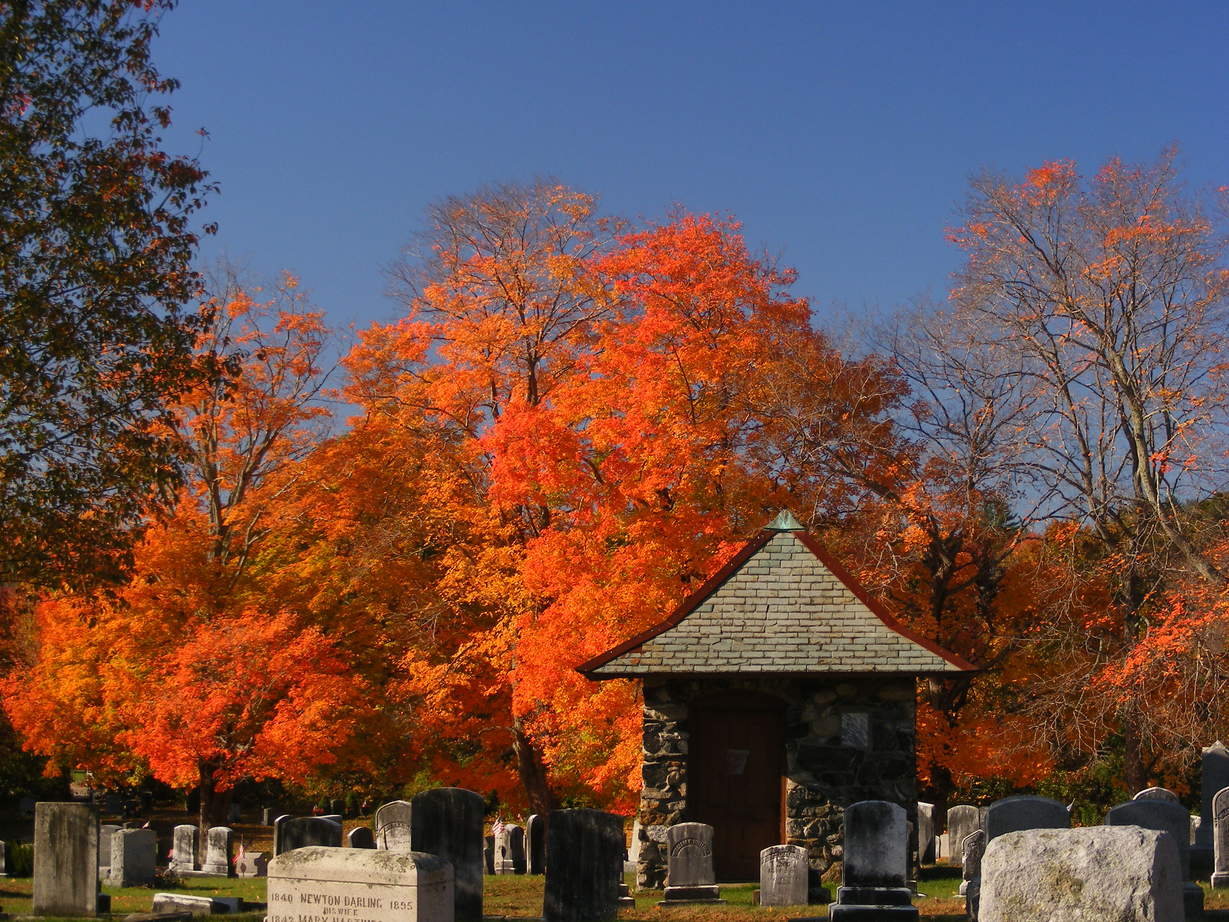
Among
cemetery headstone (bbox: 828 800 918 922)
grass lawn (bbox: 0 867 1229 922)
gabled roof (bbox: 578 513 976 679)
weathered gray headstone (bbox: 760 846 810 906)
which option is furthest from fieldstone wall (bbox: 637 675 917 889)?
cemetery headstone (bbox: 828 800 918 922)

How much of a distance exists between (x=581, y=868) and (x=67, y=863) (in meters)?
4.96

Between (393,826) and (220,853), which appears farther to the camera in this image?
(220,853)

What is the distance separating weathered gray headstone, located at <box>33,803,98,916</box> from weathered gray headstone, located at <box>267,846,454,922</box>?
348 cm

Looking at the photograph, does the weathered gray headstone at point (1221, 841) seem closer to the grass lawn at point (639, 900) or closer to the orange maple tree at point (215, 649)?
the grass lawn at point (639, 900)

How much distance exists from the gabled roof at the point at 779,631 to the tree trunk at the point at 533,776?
10854 millimetres

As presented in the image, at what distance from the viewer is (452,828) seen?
12.5m

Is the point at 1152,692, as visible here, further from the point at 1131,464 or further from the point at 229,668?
the point at 229,668

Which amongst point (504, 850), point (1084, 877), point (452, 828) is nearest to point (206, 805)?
point (504, 850)

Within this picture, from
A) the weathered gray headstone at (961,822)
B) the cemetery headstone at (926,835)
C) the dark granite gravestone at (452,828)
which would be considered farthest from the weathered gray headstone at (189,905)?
the weathered gray headstone at (961,822)

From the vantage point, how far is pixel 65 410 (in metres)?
13.4

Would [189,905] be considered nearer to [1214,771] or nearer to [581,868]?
[581,868]

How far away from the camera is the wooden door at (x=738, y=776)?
16078 mm

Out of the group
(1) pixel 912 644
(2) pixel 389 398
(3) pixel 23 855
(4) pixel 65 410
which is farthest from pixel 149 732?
(1) pixel 912 644

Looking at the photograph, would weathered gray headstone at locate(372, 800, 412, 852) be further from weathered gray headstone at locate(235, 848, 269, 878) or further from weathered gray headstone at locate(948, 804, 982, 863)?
weathered gray headstone at locate(948, 804, 982, 863)
